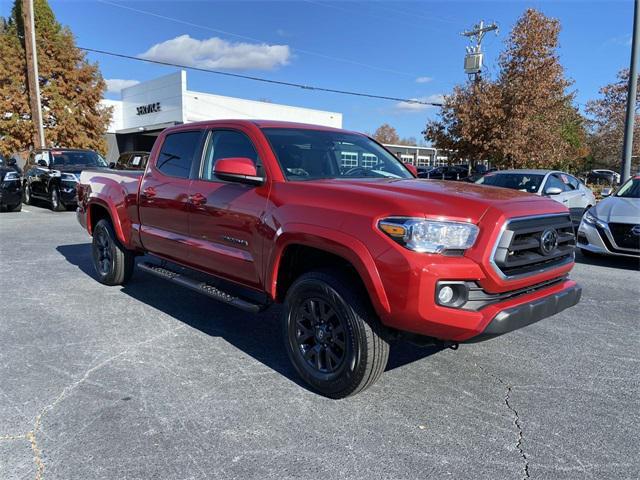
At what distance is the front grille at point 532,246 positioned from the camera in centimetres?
302

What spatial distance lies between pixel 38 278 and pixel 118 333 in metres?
2.72

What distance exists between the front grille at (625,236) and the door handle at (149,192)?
22.4 ft

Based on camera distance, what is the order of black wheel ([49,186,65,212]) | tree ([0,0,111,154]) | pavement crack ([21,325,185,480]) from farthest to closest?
1. tree ([0,0,111,154])
2. black wheel ([49,186,65,212])
3. pavement crack ([21,325,185,480])

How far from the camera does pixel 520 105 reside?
68.8ft

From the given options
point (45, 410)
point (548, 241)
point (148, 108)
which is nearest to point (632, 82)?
point (548, 241)

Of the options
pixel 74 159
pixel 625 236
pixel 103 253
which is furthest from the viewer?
pixel 74 159

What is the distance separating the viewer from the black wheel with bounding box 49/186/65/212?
14.4 metres

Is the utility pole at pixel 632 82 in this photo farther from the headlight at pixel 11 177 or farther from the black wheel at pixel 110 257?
the headlight at pixel 11 177

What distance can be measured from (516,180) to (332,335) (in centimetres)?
933

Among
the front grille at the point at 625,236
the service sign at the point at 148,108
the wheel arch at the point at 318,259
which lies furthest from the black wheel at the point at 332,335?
the service sign at the point at 148,108

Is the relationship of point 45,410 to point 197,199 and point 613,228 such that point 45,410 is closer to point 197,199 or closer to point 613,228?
point 197,199

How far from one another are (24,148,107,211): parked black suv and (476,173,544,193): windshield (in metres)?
11.1

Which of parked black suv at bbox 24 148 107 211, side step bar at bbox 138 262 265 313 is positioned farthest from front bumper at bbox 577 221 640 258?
parked black suv at bbox 24 148 107 211

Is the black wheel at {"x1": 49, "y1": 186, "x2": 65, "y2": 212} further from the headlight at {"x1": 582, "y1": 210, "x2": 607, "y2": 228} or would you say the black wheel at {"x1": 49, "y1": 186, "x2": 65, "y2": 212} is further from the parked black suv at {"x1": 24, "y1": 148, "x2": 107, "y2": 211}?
the headlight at {"x1": 582, "y1": 210, "x2": 607, "y2": 228}
